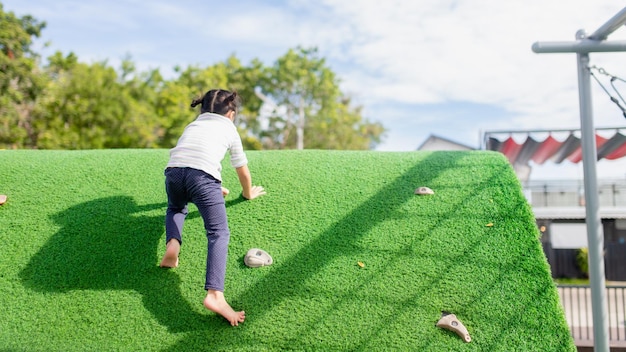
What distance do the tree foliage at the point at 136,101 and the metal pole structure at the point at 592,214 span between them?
44.1ft

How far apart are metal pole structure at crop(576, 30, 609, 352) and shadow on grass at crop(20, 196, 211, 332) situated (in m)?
2.86

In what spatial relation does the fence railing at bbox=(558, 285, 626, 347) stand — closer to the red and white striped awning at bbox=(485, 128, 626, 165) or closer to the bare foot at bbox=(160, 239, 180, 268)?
the red and white striped awning at bbox=(485, 128, 626, 165)

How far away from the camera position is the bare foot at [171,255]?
3.24 m

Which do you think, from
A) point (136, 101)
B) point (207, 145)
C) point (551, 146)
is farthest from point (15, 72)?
point (551, 146)

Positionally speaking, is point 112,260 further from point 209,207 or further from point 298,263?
point 298,263

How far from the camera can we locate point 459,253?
3488mm

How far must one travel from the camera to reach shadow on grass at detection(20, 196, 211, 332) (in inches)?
125

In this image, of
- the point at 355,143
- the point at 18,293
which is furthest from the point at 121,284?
the point at 355,143

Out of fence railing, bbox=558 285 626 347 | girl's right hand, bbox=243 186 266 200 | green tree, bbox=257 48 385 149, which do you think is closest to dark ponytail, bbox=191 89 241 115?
girl's right hand, bbox=243 186 266 200

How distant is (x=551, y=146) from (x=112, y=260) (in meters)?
8.57

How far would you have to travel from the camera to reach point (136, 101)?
20016 millimetres

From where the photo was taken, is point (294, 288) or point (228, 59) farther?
point (228, 59)

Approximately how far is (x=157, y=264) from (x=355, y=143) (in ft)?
79.4

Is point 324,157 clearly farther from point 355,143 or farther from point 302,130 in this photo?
point 355,143
